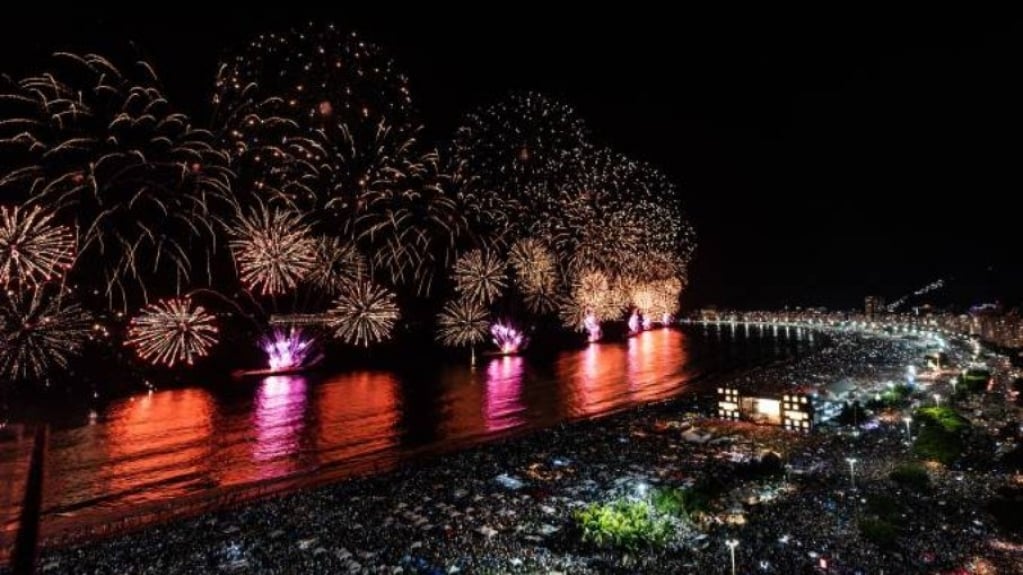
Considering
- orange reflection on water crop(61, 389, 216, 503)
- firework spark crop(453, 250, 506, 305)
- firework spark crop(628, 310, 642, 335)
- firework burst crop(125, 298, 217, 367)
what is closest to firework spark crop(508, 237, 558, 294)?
firework spark crop(453, 250, 506, 305)

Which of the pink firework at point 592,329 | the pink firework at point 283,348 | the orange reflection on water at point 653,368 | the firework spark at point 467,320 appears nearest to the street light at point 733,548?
the orange reflection on water at point 653,368

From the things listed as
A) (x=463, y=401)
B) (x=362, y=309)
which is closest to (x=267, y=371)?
(x=362, y=309)

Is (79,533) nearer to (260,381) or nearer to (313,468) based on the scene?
(313,468)

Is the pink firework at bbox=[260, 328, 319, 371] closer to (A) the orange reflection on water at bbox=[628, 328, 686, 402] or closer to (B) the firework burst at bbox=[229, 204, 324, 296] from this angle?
(B) the firework burst at bbox=[229, 204, 324, 296]

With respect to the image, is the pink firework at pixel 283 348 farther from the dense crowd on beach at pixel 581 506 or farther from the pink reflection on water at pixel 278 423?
the dense crowd on beach at pixel 581 506

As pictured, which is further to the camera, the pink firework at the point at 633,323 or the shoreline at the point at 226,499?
the pink firework at the point at 633,323

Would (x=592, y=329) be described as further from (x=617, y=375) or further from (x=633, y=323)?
(x=617, y=375)
